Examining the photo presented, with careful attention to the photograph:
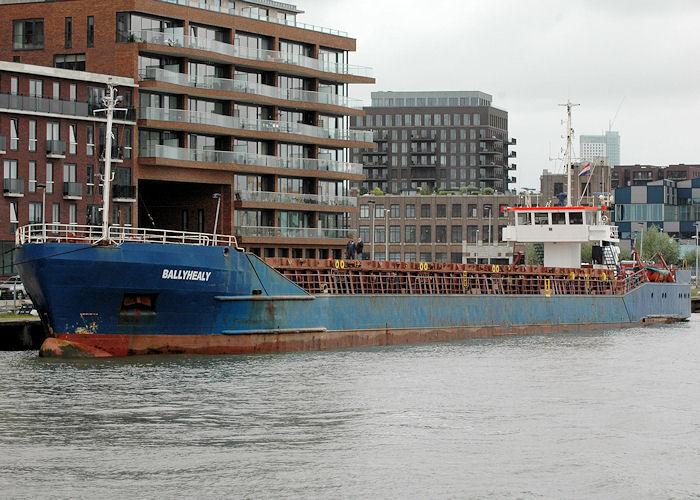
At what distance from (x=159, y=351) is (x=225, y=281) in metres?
3.27

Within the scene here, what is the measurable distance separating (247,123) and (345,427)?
176ft

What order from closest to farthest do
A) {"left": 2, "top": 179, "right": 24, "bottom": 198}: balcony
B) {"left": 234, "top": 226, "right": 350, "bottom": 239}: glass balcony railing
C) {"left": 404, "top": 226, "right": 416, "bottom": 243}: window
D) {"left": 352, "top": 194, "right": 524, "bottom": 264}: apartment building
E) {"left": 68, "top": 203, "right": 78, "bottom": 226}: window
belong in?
{"left": 2, "top": 179, "right": 24, "bottom": 198}: balcony → {"left": 68, "top": 203, "right": 78, "bottom": 226}: window → {"left": 234, "top": 226, "right": 350, "bottom": 239}: glass balcony railing → {"left": 352, "top": 194, "right": 524, "bottom": 264}: apartment building → {"left": 404, "top": 226, "right": 416, "bottom": 243}: window

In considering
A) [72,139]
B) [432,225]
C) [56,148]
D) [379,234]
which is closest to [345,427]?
[56,148]

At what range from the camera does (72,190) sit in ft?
243

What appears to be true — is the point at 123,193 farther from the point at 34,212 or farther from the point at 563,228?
the point at 563,228

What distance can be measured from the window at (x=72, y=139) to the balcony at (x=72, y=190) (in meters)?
1.91

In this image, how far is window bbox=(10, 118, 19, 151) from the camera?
7150 centimetres

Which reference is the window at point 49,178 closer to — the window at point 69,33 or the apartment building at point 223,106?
the apartment building at point 223,106

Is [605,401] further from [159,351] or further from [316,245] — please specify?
[316,245]

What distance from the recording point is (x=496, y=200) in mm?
153125

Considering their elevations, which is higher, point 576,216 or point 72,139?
point 72,139

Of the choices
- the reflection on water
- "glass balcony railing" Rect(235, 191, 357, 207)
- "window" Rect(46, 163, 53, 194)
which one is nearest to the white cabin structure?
"glass balcony railing" Rect(235, 191, 357, 207)

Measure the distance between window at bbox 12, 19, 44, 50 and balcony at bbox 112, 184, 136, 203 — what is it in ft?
37.6

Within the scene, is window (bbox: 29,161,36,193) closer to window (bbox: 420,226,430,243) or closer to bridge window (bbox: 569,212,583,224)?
bridge window (bbox: 569,212,583,224)
